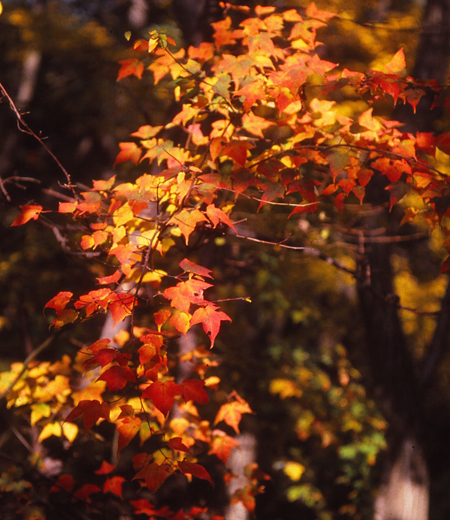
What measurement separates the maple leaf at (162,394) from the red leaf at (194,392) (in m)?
0.04

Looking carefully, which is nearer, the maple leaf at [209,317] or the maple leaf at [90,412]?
the maple leaf at [90,412]

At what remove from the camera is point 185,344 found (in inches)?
150

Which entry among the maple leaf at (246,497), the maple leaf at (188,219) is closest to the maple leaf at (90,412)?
the maple leaf at (188,219)

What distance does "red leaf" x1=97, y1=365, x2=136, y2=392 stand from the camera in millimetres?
1301

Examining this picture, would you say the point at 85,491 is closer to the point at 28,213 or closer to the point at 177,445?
the point at 177,445

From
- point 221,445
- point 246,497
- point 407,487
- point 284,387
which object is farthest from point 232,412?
point 407,487

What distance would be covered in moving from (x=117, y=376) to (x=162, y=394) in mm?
164

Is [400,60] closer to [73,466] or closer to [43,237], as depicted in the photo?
[73,466]

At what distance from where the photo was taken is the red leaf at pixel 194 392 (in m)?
1.37

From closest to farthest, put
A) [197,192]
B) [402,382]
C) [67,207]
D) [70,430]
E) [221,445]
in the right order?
[197,192] → [67,207] → [70,430] → [221,445] → [402,382]

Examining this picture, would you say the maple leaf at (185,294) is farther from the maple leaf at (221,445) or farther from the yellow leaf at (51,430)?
the yellow leaf at (51,430)

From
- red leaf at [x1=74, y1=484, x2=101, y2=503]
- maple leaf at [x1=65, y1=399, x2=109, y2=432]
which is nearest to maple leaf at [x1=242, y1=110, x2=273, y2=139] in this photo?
maple leaf at [x1=65, y1=399, x2=109, y2=432]

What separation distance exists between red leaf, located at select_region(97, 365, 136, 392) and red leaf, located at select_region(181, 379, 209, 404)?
19cm

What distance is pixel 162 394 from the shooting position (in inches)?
51.7
